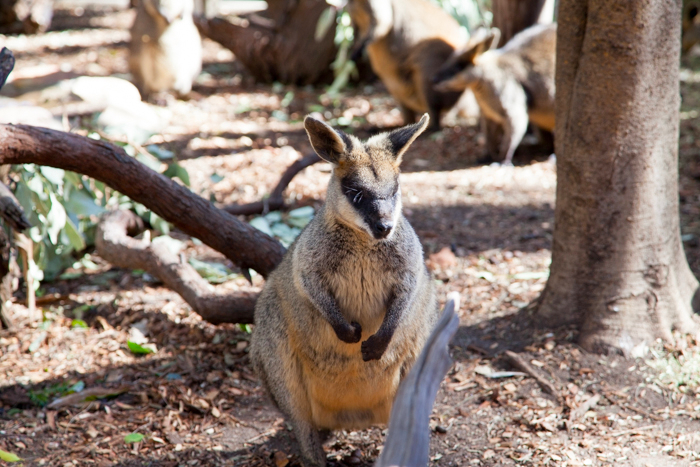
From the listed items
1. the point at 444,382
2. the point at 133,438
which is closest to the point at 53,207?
the point at 133,438

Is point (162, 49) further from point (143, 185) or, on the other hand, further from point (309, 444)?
point (309, 444)

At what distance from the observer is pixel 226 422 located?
11.0ft

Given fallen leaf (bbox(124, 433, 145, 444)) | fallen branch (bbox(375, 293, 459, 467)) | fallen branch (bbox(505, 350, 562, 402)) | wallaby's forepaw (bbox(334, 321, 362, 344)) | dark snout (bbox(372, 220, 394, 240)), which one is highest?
dark snout (bbox(372, 220, 394, 240))

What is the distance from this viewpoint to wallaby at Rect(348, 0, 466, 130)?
23.7 feet

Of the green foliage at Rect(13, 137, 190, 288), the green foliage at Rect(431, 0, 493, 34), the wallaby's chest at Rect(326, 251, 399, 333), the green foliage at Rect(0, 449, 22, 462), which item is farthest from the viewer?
the green foliage at Rect(431, 0, 493, 34)

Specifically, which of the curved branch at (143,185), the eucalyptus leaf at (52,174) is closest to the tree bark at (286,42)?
the eucalyptus leaf at (52,174)

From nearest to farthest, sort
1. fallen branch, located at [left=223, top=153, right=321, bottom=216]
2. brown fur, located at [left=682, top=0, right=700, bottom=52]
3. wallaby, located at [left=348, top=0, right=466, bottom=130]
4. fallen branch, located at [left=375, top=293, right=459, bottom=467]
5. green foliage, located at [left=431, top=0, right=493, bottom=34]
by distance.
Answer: fallen branch, located at [left=375, top=293, right=459, bottom=467], fallen branch, located at [left=223, top=153, right=321, bottom=216], wallaby, located at [left=348, top=0, right=466, bottom=130], brown fur, located at [left=682, top=0, right=700, bottom=52], green foliage, located at [left=431, top=0, right=493, bottom=34]

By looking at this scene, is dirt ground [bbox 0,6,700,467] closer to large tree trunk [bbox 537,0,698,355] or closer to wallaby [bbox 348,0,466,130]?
large tree trunk [bbox 537,0,698,355]

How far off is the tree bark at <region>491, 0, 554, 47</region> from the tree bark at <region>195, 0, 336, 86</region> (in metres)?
3.05

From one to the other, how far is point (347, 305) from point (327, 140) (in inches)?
28.1

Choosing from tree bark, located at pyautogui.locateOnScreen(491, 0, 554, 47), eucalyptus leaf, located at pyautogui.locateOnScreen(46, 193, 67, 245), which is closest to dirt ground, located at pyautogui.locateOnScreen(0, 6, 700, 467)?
eucalyptus leaf, located at pyautogui.locateOnScreen(46, 193, 67, 245)

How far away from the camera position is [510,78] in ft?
20.8

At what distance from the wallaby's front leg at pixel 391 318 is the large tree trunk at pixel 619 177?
1.20 m

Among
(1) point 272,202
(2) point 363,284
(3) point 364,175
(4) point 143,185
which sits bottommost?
(1) point 272,202
